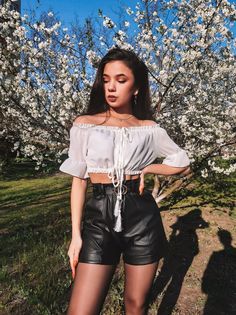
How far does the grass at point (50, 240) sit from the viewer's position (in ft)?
14.2

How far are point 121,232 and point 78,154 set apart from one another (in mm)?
583

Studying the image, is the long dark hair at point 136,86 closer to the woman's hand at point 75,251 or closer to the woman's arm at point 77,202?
the woman's arm at point 77,202

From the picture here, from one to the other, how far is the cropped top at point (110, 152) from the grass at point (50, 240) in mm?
2197

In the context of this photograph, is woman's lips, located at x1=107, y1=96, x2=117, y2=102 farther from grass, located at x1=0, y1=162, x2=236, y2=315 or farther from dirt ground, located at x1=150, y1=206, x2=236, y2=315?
dirt ground, located at x1=150, y1=206, x2=236, y2=315

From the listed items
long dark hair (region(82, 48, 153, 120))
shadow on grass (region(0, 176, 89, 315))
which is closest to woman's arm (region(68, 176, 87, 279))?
long dark hair (region(82, 48, 153, 120))

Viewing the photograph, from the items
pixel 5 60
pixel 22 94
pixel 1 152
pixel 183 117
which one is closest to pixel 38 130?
pixel 22 94

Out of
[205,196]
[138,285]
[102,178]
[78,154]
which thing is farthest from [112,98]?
[205,196]

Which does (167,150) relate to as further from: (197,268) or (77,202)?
(197,268)

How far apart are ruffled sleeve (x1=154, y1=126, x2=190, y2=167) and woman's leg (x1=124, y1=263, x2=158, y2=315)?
72cm

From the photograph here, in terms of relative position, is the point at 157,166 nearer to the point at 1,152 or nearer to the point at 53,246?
the point at 53,246

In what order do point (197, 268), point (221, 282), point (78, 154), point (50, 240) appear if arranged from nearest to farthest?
point (78, 154)
point (221, 282)
point (197, 268)
point (50, 240)

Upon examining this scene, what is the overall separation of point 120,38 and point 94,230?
161 inches

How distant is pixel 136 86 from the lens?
2703 mm

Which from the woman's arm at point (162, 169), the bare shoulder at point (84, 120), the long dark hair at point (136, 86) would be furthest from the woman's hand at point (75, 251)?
the long dark hair at point (136, 86)
